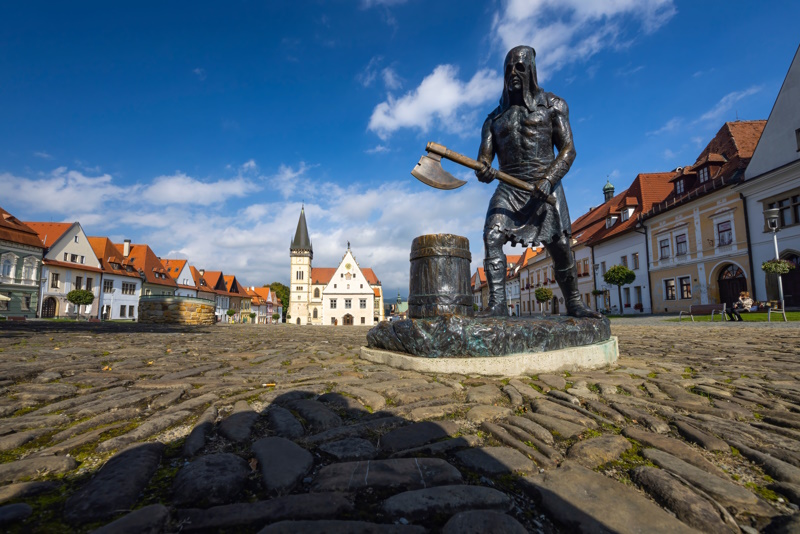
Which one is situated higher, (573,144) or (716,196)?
(716,196)

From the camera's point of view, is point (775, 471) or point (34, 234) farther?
point (34, 234)

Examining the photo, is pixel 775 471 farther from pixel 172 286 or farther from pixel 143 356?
pixel 172 286

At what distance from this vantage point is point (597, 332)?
3992mm

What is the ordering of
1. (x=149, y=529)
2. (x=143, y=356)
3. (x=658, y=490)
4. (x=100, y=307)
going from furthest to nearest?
(x=100, y=307) → (x=143, y=356) → (x=658, y=490) → (x=149, y=529)

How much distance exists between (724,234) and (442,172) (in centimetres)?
2405

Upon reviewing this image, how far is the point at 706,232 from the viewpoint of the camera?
21891mm

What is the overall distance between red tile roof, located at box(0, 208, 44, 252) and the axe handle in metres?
39.8

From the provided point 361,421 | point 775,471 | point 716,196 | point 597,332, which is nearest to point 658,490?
point 775,471

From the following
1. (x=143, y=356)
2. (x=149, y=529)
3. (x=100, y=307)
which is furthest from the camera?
(x=100, y=307)

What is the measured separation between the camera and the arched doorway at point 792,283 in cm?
1734

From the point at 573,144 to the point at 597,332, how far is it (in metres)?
2.03

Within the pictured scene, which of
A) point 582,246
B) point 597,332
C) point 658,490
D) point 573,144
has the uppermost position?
point 582,246

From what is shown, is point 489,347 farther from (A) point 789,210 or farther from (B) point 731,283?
(B) point 731,283

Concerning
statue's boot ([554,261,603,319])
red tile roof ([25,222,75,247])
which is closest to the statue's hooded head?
statue's boot ([554,261,603,319])
